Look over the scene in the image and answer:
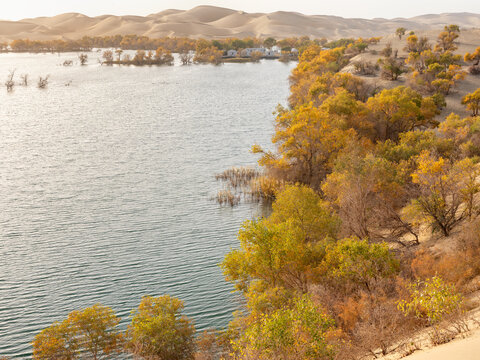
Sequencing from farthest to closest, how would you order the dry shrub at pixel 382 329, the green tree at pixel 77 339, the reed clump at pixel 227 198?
the reed clump at pixel 227 198 → the green tree at pixel 77 339 → the dry shrub at pixel 382 329

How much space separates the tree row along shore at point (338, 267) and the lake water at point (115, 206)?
3307 mm

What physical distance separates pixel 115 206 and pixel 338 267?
31021 mm

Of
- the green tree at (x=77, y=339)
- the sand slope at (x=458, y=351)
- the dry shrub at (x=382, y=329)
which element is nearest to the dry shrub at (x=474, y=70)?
the dry shrub at (x=382, y=329)

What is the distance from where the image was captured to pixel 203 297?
3741 centimetres

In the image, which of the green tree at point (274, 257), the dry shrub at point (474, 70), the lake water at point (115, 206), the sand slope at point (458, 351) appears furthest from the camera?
the dry shrub at point (474, 70)

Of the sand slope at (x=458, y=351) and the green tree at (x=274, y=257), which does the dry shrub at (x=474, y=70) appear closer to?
the green tree at (x=274, y=257)

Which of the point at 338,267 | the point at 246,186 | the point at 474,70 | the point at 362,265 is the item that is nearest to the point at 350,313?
the point at 362,265

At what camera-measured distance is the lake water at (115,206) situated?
37562mm

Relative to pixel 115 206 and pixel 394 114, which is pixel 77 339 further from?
pixel 394 114

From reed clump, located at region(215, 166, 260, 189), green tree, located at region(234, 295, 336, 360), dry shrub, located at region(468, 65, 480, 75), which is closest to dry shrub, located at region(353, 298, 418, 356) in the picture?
green tree, located at region(234, 295, 336, 360)

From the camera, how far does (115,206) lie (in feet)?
178

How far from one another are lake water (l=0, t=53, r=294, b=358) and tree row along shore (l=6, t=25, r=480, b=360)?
3.31 m

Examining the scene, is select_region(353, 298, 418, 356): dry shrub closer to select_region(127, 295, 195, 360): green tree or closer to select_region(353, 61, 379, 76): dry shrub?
select_region(127, 295, 195, 360): green tree

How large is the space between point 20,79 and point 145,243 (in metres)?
140
